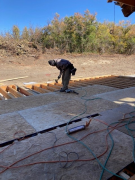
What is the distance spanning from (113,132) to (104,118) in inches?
21.5

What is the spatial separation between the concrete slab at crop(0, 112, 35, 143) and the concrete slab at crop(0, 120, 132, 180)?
0.83ft

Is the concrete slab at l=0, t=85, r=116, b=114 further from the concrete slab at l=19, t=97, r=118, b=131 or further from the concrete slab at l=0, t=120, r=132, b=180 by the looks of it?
the concrete slab at l=0, t=120, r=132, b=180

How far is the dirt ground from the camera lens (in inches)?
431

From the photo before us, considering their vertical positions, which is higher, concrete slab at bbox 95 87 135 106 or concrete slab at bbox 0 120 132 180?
concrete slab at bbox 95 87 135 106

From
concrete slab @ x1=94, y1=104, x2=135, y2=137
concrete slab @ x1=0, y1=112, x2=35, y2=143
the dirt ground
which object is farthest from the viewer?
the dirt ground

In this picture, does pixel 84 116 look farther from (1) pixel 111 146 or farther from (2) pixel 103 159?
(2) pixel 103 159

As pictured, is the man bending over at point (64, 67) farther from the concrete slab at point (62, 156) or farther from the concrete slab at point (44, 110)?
the concrete slab at point (62, 156)

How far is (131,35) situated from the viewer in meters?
17.6

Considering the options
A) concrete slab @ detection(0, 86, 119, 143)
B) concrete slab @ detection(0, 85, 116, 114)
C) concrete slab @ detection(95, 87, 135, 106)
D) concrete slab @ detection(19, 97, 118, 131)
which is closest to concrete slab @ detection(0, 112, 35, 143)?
concrete slab @ detection(0, 86, 119, 143)

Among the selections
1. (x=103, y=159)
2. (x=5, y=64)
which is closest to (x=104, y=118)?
(x=103, y=159)

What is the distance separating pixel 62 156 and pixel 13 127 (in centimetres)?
120

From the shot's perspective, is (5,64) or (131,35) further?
(131,35)

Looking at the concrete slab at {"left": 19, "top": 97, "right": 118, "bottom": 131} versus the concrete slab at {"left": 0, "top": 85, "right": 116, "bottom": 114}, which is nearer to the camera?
the concrete slab at {"left": 19, "top": 97, "right": 118, "bottom": 131}

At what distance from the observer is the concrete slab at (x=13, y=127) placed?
2287mm
